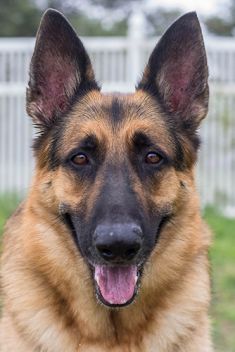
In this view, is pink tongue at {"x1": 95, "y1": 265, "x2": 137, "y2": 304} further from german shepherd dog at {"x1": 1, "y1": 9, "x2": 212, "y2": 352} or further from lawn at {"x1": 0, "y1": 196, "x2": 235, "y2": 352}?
lawn at {"x1": 0, "y1": 196, "x2": 235, "y2": 352}

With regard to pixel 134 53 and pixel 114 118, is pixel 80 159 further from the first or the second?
pixel 134 53

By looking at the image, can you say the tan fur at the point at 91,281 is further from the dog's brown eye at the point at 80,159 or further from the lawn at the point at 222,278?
the lawn at the point at 222,278

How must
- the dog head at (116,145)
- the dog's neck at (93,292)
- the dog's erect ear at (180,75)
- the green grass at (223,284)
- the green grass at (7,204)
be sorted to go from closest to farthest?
the dog head at (116,145) → the dog's neck at (93,292) → the dog's erect ear at (180,75) → the green grass at (223,284) → the green grass at (7,204)

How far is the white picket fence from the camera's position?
9828 millimetres

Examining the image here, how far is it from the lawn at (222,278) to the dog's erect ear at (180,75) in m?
1.48

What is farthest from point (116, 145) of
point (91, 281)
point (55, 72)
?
point (91, 281)

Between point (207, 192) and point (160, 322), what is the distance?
21.2 feet

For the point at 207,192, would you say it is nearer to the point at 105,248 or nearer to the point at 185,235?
the point at 185,235

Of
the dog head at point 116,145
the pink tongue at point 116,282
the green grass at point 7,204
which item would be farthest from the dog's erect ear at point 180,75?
the green grass at point 7,204

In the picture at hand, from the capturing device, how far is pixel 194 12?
3.64 m

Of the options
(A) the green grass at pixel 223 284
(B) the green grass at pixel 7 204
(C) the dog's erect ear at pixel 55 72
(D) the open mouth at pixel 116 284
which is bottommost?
(A) the green grass at pixel 223 284

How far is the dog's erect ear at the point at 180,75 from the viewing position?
12.5ft

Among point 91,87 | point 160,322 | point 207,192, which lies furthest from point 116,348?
point 207,192

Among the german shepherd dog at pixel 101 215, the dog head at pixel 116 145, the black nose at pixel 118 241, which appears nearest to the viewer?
the black nose at pixel 118 241
